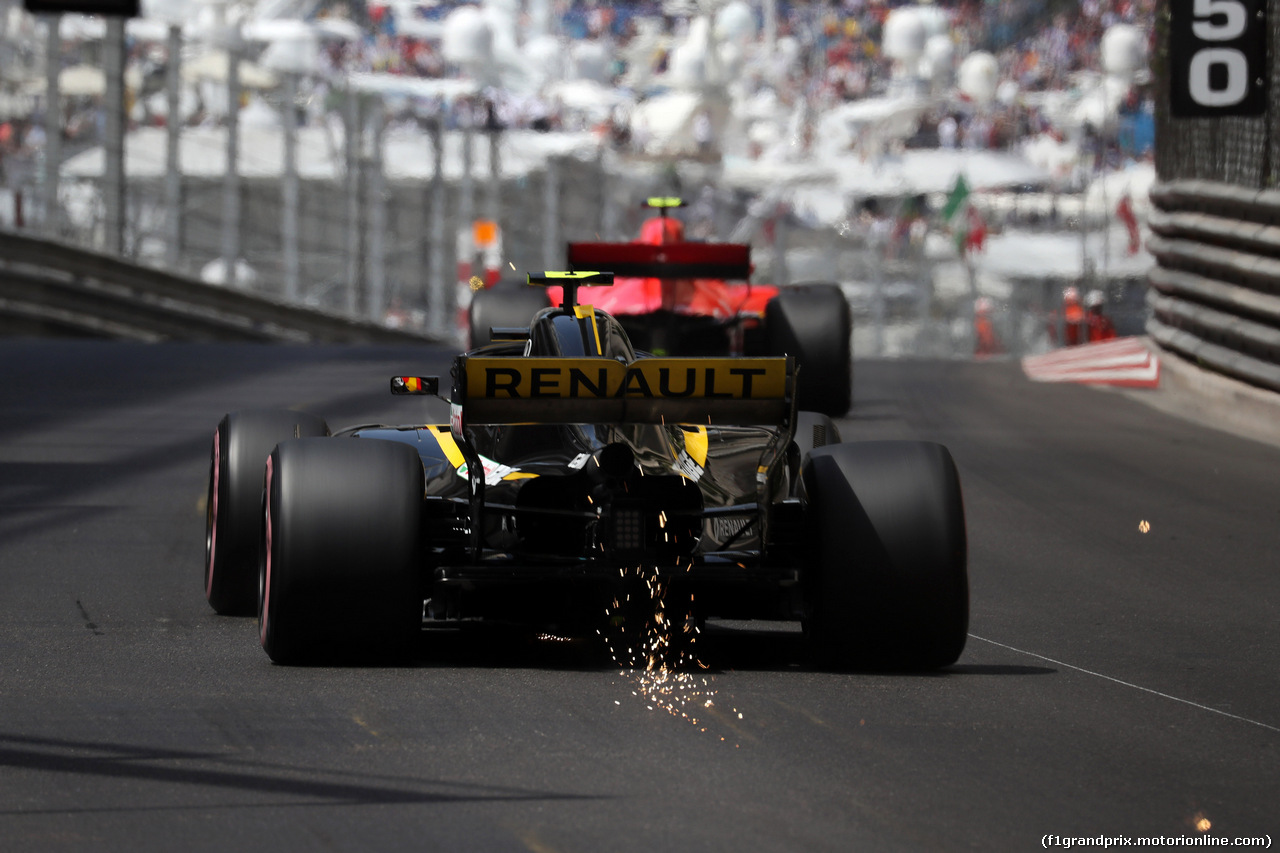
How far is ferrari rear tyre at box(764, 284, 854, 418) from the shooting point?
11.7m

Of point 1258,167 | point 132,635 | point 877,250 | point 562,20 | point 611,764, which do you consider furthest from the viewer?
point 562,20

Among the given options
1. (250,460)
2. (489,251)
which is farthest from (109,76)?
(250,460)

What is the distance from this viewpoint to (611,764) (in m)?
4.00

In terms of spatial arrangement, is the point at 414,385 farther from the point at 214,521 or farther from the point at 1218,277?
the point at 1218,277

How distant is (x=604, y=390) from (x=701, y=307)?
690 centimetres

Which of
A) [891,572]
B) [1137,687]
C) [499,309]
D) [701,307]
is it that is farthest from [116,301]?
[1137,687]

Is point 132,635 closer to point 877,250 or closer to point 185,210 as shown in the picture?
point 185,210

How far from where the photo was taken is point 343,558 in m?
4.95

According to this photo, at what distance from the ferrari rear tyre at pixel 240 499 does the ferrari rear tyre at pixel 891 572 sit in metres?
1.67

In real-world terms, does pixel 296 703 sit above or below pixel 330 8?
below

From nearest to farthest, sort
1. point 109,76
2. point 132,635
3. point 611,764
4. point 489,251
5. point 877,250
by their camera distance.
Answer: point 611,764 < point 132,635 < point 109,76 < point 877,250 < point 489,251

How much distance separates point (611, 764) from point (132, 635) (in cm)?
217

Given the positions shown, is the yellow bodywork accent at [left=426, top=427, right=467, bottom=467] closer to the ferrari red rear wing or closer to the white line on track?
the white line on track

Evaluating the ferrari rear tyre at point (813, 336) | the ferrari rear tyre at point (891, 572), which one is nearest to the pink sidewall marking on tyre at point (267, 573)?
the ferrari rear tyre at point (891, 572)
